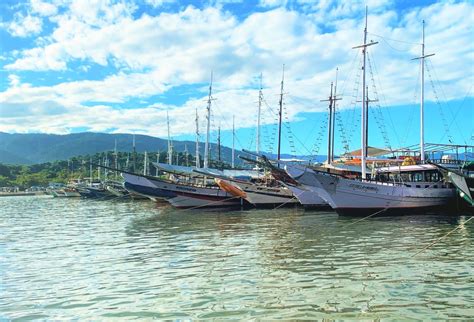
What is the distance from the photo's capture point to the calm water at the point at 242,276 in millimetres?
8586

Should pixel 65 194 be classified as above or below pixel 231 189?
below

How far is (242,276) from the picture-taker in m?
11.3

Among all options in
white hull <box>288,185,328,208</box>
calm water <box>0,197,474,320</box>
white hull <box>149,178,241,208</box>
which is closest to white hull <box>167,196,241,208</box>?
white hull <box>149,178,241,208</box>

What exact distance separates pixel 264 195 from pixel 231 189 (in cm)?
305

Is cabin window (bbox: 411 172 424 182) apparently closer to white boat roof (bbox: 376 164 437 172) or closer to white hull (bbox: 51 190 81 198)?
white boat roof (bbox: 376 164 437 172)

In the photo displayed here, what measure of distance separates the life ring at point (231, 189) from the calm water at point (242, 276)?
63.6 feet

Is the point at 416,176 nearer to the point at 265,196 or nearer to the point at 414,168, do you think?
the point at 414,168

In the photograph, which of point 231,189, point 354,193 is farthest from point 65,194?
point 354,193

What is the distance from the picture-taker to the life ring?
39.7 m

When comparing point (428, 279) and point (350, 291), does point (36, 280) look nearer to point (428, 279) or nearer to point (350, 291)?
point (350, 291)

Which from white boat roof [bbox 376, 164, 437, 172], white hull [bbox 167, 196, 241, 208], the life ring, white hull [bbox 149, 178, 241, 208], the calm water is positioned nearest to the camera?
the calm water

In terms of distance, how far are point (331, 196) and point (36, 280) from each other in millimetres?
20539

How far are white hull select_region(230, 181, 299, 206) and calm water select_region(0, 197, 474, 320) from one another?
19.5 m

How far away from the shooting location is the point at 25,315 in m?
8.70
